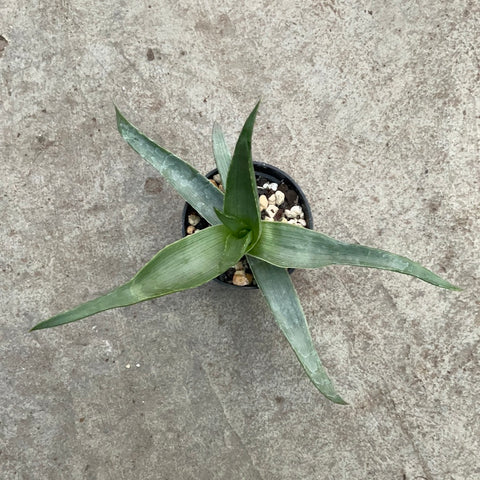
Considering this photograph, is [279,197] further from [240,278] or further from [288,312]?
[288,312]

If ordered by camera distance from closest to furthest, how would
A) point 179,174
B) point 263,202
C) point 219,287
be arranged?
point 179,174
point 263,202
point 219,287

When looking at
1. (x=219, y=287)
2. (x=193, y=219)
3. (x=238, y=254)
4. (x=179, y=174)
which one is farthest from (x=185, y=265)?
(x=219, y=287)

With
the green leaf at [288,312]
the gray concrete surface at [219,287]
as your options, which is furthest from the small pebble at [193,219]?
the green leaf at [288,312]

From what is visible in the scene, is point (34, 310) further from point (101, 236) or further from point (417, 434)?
point (417, 434)

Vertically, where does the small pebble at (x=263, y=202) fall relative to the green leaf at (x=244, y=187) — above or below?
below

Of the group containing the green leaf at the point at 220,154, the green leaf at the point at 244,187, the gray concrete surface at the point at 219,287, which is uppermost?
the green leaf at the point at 244,187

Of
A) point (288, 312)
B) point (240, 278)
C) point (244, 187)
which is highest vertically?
point (244, 187)

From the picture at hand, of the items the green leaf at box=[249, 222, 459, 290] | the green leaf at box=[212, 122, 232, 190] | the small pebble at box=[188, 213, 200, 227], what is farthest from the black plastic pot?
the green leaf at box=[249, 222, 459, 290]

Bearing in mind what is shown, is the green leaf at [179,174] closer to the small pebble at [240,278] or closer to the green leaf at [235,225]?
the green leaf at [235,225]
